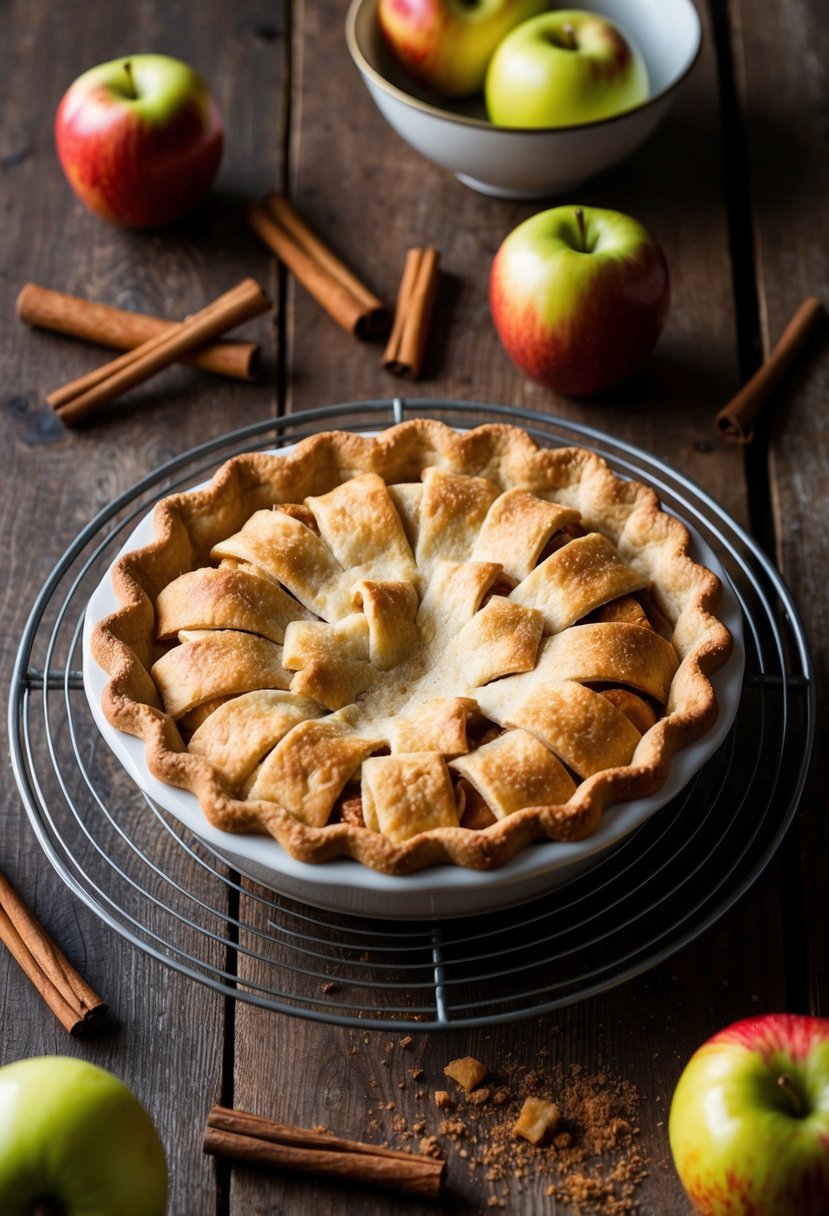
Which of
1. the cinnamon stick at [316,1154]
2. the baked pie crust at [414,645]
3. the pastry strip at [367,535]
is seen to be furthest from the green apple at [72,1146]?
the pastry strip at [367,535]

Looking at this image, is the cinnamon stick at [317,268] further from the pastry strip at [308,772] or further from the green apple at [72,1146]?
the green apple at [72,1146]

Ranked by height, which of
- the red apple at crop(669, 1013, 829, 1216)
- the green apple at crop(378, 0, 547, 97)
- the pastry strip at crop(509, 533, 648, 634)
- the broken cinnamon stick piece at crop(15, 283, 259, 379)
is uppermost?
the green apple at crop(378, 0, 547, 97)

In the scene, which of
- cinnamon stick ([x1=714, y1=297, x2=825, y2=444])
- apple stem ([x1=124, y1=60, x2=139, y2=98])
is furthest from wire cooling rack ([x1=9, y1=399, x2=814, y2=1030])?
apple stem ([x1=124, y1=60, x2=139, y2=98])

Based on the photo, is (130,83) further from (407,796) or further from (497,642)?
(407,796)

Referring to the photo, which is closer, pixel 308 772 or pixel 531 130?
pixel 308 772

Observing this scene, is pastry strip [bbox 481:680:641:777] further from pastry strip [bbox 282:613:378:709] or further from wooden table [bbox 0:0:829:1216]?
wooden table [bbox 0:0:829:1216]

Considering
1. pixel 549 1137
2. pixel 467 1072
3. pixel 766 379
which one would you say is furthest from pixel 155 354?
pixel 549 1137
